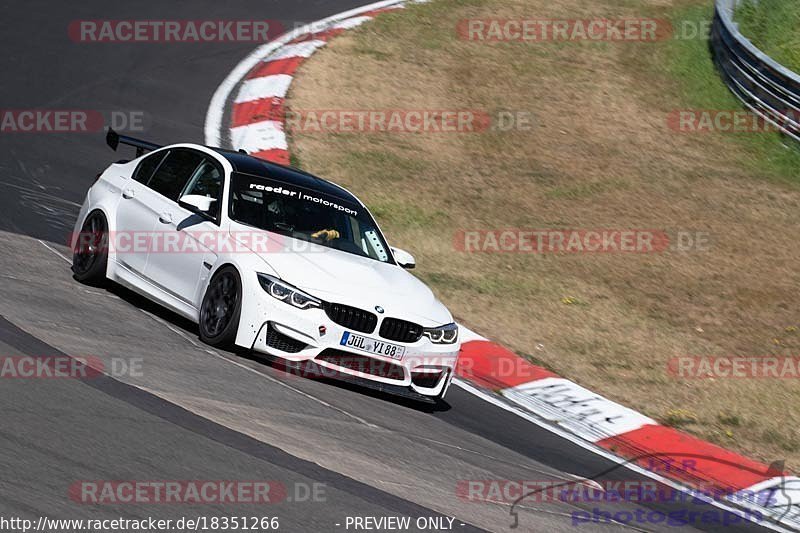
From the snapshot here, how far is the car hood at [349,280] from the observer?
856cm

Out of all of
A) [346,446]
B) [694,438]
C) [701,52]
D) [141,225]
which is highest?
[701,52]

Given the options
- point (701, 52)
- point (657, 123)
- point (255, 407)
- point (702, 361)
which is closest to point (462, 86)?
point (657, 123)

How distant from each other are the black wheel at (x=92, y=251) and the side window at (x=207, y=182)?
0.81m

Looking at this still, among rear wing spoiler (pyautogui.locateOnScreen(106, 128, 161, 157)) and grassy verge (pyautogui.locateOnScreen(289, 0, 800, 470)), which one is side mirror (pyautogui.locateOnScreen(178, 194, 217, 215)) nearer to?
rear wing spoiler (pyautogui.locateOnScreen(106, 128, 161, 157))

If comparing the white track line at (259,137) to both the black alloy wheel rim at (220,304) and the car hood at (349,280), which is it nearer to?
the car hood at (349,280)

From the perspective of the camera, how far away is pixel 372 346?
8.57m

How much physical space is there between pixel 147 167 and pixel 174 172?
0.39 meters

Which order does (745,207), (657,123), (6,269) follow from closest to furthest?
(6,269) → (745,207) → (657,123)

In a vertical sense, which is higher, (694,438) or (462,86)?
(462,86)

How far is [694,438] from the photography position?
9.72 meters

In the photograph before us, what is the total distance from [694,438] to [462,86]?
9478 mm

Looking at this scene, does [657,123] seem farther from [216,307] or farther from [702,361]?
[216,307]

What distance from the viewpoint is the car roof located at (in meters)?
9.75

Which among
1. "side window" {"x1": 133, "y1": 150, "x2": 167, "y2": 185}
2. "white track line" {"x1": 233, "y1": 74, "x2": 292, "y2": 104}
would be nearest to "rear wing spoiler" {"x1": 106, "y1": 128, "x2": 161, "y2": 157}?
"side window" {"x1": 133, "y1": 150, "x2": 167, "y2": 185}
